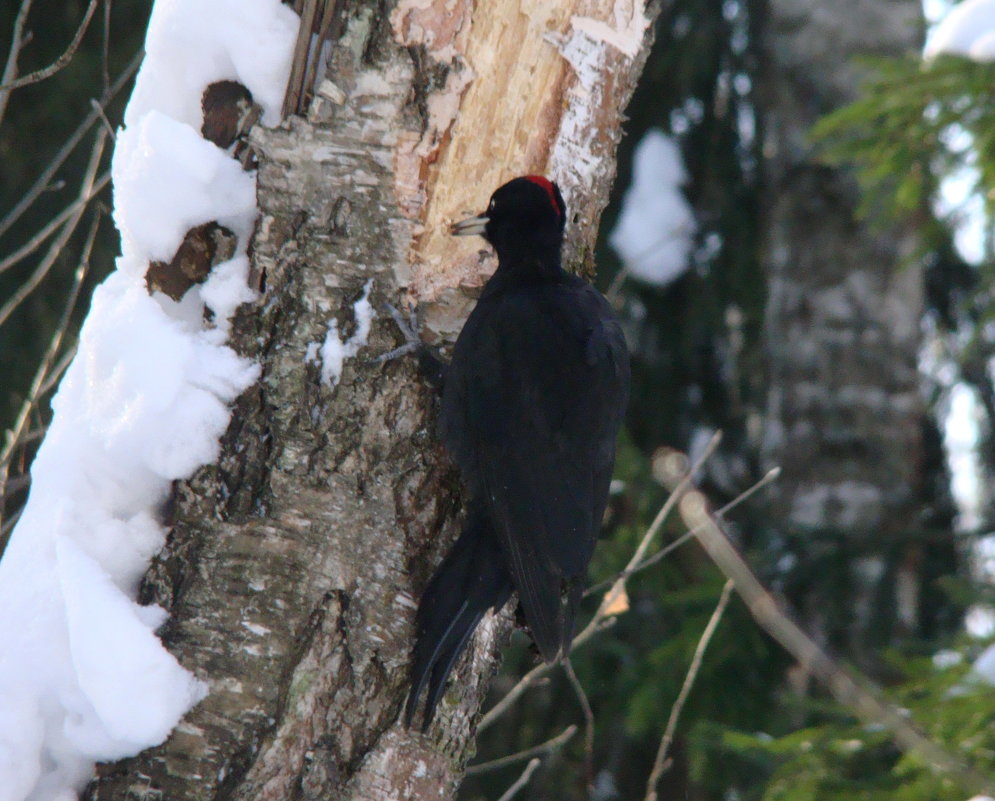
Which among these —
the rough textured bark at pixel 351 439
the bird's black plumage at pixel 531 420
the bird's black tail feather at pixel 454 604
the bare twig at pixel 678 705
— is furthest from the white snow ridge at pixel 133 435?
the bare twig at pixel 678 705

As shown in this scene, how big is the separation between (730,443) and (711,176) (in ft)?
3.95

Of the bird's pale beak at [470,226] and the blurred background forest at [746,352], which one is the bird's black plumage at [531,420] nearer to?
the bird's pale beak at [470,226]

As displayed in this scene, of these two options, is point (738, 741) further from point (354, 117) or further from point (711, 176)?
point (711, 176)

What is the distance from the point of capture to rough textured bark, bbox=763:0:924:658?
430 centimetres

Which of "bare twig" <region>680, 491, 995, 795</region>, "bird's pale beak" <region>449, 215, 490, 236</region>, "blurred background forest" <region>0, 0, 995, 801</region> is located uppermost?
"blurred background forest" <region>0, 0, 995, 801</region>

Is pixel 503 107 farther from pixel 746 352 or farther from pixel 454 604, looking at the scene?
pixel 746 352

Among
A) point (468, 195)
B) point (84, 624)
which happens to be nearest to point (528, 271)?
point (468, 195)

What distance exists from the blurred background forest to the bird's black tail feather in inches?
67.2

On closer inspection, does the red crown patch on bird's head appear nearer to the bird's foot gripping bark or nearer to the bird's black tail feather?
the bird's foot gripping bark

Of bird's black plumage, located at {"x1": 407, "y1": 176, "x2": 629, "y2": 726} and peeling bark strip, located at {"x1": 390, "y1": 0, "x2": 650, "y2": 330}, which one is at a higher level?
peeling bark strip, located at {"x1": 390, "y1": 0, "x2": 650, "y2": 330}

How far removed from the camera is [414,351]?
203 cm

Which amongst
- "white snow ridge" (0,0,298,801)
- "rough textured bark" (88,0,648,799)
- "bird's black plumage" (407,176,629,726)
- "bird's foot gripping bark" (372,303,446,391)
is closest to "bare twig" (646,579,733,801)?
"bird's black plumage" (407,176,629,726)

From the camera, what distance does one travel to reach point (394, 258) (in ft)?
6.60

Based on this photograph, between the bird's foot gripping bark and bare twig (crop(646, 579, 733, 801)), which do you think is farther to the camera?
bare twig (crop(646, 579, 733, 801))
